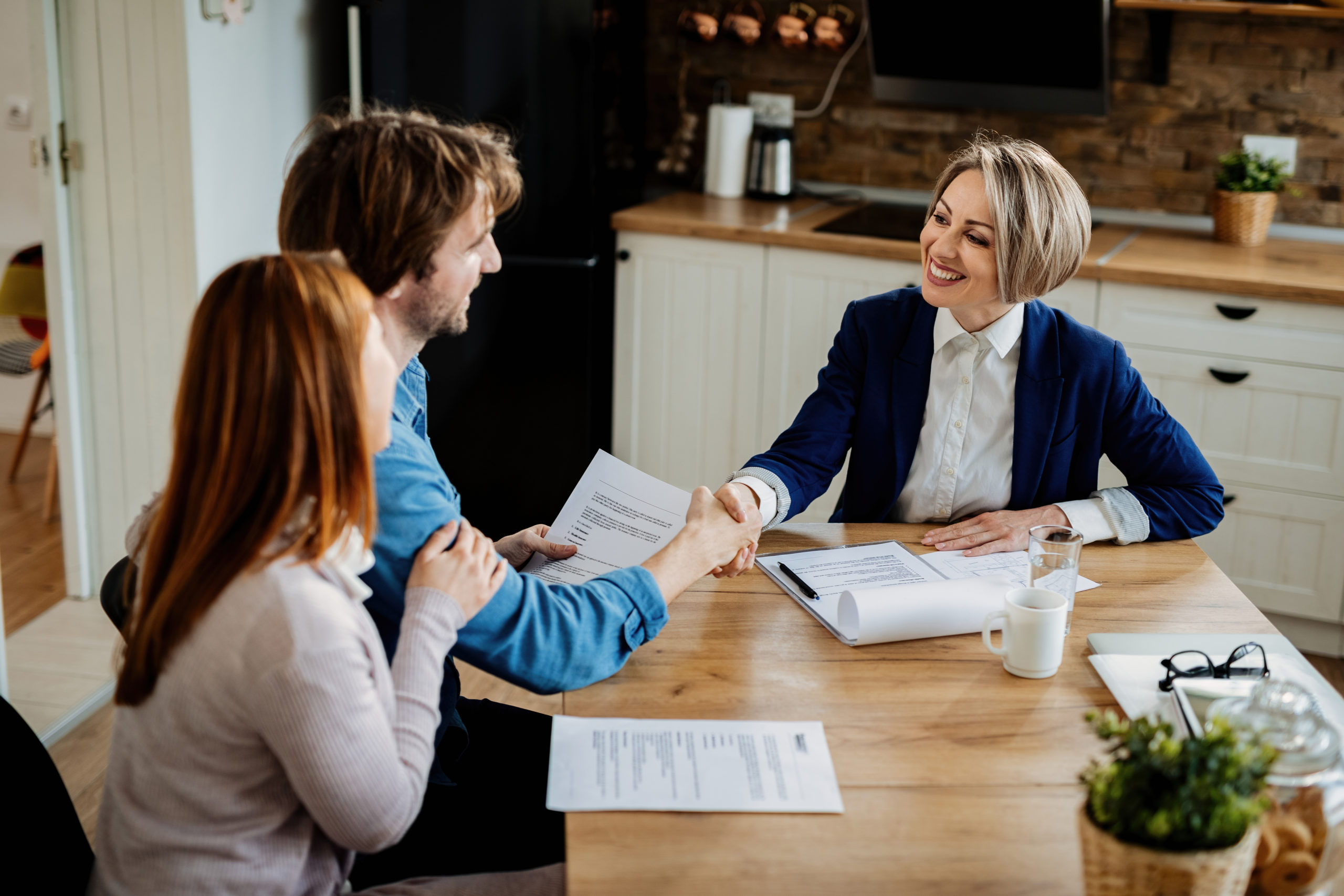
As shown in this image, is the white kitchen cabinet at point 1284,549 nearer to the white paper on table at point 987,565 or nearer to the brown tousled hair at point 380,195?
the white paper on table at point 987,565

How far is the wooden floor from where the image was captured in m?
2.92

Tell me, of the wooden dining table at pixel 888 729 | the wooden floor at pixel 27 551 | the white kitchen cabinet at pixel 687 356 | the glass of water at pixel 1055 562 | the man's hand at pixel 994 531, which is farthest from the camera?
the white kitchen cabinet at pixel 687 356

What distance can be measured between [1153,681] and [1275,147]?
7.61 ft

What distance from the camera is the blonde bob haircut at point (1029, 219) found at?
1.72 meters

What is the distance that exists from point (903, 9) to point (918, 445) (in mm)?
1759

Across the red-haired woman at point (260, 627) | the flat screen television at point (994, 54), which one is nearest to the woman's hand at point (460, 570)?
the red-haired woman at point (260, 627)

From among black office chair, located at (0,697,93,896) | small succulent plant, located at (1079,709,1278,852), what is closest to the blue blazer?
small succulent plant, located at (1079,709,1278,852)

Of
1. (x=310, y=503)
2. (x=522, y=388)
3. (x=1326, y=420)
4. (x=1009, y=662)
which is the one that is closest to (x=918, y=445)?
(x=1009, y=662)

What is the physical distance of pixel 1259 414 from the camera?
2773 mm

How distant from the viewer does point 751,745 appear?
1.16 m

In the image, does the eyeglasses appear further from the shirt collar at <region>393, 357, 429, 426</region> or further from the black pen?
the shirt collar at <region>393, 357, 429, 426</region>

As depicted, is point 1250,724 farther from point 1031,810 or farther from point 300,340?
point 300,340

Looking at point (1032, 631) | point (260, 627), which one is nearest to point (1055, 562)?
point (1032, 631)

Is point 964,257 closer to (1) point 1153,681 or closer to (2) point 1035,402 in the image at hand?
(2) point 1035,402
